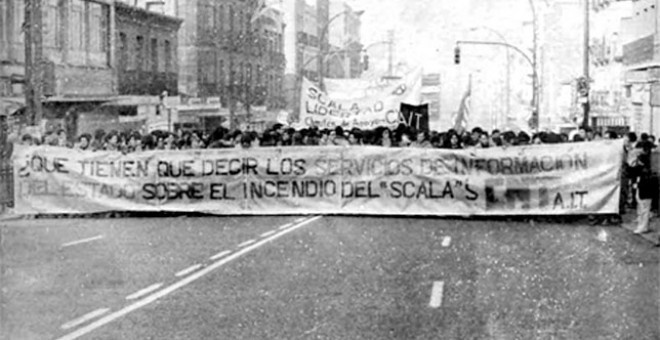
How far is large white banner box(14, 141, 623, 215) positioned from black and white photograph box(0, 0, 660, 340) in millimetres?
27

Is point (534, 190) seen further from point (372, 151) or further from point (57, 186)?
point (57, 186)

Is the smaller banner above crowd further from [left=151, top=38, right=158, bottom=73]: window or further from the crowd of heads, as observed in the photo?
[left=151, top=38, right=158, bottom=73]: window

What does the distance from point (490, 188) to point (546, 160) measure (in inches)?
39.0

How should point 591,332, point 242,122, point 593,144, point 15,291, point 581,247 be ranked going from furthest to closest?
point 242,122
point 593,144
point 581,247
point 15,291
point 591,332

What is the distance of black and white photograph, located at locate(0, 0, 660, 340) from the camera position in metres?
9.30

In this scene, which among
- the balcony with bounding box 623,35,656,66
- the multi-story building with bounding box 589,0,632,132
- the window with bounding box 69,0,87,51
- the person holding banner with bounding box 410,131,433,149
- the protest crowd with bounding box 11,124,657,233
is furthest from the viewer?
the multi-story building with bounding box 589,0,632,132

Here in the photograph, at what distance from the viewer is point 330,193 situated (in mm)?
18562

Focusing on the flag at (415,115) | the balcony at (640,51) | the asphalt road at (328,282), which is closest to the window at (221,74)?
the balcony at (640,51)

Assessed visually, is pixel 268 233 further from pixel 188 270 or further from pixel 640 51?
pixel 640 51

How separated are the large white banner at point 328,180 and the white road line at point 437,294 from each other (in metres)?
7.30

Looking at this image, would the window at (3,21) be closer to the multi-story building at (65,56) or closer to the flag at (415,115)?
the multi-story building at (65,56)

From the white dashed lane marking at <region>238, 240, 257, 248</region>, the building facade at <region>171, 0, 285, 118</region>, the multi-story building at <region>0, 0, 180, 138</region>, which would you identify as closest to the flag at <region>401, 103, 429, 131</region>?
the multi-story building at <region>0, 0, 180, 138</region>

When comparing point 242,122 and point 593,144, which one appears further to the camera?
point 242,122

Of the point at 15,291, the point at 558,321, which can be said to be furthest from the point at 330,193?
the point at 558,321
